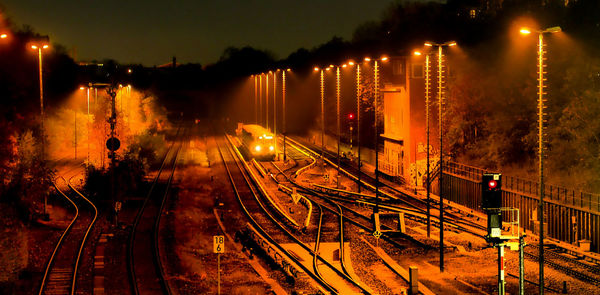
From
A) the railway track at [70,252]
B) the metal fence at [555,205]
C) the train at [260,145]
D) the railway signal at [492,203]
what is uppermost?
the railway signal at [492,203]

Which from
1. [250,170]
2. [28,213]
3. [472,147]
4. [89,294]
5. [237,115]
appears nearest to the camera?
[89,294]

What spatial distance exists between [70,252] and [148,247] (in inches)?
112

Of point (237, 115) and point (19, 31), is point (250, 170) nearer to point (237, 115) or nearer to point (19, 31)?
point (19, 31)

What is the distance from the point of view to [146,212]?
3525cm

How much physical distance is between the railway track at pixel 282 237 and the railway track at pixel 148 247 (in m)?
4.44

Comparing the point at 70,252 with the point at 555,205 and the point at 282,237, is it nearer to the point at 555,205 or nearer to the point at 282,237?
the point at 282,237

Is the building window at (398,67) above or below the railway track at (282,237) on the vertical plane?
above

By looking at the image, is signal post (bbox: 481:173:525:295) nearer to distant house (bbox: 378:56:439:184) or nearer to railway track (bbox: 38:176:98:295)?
railway track (bbox: 38:176:98:295)

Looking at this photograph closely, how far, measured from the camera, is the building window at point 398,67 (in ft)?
171

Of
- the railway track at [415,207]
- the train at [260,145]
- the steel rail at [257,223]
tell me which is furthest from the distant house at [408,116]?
the train at [260,145]

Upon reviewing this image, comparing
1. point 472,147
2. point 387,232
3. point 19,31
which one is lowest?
point 387,232

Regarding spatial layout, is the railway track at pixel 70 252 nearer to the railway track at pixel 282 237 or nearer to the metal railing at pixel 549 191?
the railway track at pixel 282 237

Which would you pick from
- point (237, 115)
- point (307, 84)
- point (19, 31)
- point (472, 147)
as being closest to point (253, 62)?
point (237, 115)

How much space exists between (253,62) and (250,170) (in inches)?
5500
